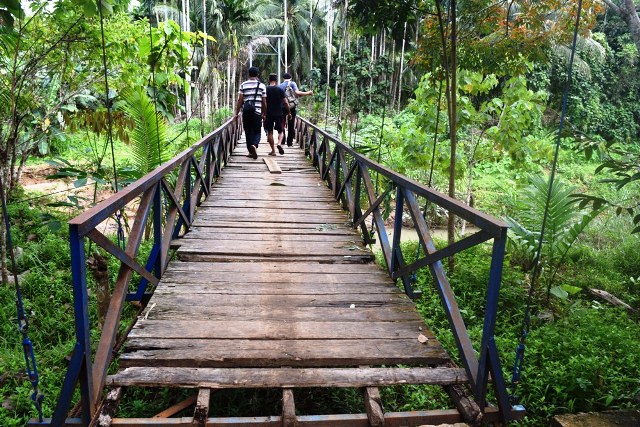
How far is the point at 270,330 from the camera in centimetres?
247

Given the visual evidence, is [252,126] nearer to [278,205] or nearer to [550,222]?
[278,205]

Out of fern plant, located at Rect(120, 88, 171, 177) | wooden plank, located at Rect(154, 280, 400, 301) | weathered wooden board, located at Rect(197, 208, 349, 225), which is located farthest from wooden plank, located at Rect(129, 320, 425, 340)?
fern plant, located at Rect(120, 88, 171, 177)

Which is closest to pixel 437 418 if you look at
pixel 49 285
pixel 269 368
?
pixel 269 368

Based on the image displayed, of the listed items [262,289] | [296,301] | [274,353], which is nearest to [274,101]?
[262,289]

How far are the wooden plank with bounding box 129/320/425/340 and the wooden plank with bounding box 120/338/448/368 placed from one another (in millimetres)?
54

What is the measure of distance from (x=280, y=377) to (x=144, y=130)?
3656mm

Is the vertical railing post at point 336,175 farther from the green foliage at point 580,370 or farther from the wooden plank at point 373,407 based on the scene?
the wooden plank at point 373,407

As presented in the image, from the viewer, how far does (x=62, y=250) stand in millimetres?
5258

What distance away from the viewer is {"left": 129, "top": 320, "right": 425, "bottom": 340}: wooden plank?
7.86 feet

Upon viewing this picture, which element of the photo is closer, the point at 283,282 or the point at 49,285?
the point at 283,282

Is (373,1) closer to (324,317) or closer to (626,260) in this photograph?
(324,317)

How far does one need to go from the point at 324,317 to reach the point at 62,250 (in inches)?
151

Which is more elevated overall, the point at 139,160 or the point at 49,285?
the point at 139,160

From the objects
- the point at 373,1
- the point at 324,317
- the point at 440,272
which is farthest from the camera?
the point at 373,1
